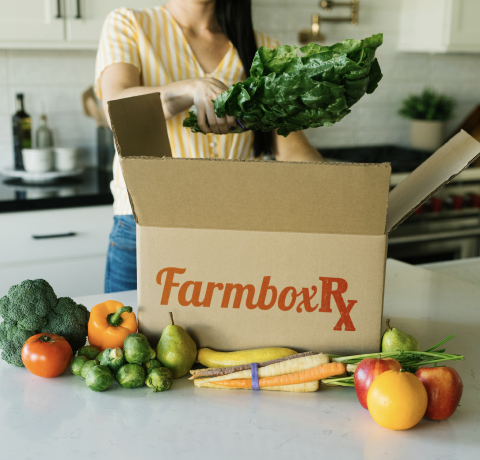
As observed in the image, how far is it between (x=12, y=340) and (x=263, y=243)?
41 cm

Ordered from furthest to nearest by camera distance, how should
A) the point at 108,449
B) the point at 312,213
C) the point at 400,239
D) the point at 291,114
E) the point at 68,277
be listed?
the point at 400,239 < the point at 68,277 < the point at 291,114 < the point at 312,213 < the point at 108,449

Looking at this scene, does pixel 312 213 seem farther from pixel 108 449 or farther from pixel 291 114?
pixel 108 449

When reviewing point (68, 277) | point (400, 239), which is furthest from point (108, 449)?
point (400, 239)

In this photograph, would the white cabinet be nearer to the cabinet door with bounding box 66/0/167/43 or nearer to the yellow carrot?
the cabinet door with bounding box 66/0/167/43

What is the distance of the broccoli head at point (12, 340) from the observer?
895mm

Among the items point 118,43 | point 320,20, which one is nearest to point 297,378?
point 118,43

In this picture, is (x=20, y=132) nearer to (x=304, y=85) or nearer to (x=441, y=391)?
(x=304, y=85)

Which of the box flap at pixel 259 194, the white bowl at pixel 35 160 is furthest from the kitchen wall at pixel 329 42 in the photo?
the box flap at pixel 259 194

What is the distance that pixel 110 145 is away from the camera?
2543mm

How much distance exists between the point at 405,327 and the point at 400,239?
1672mm

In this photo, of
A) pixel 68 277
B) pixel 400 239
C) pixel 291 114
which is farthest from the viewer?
pixel 400 239

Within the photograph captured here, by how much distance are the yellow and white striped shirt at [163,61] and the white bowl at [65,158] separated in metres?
0.97

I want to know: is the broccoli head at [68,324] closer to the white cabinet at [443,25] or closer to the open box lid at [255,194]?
the open box lid at [255,194]

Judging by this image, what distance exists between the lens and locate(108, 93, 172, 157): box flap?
0.85 m
